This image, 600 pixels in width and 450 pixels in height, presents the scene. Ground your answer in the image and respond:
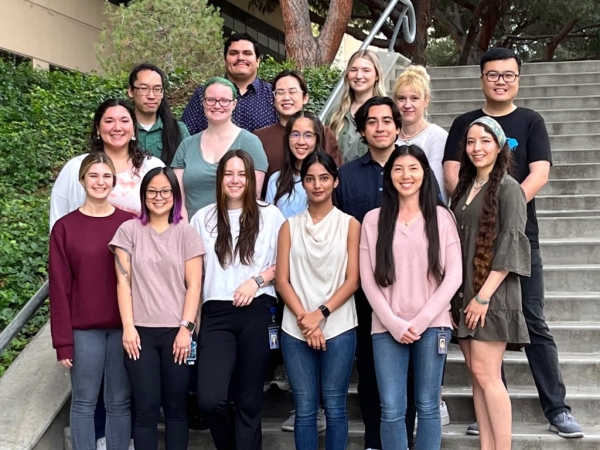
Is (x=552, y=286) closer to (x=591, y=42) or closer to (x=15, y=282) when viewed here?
(x=15, y=282)

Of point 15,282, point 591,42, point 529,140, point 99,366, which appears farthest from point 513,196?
point 591,42

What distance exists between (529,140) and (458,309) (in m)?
1.08

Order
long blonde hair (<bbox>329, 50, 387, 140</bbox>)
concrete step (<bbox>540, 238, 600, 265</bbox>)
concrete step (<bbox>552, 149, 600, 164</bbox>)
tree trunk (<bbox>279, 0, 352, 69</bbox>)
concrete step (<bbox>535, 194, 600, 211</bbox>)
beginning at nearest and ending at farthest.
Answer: long blonde hair (<bbox>329, 50, 387, 140</bbox>) → concrete step (<bbox>540, 238, 600, 265</bbox>) → concrete step (<bbox>535, 194, 600, 211</bbox>) → concrete step (<bbox>552, 149, 600, 164</bbox>) → tree trunk (<bbox>279, 0, 352, 69</bbox>)

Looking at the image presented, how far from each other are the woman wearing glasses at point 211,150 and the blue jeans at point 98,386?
89 cm

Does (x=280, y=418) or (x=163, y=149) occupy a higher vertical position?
(x=163, y=149)

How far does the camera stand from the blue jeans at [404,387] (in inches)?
161

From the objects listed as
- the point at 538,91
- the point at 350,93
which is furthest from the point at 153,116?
the point at 538,91

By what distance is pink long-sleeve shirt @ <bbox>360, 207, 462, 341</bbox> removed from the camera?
4.11m

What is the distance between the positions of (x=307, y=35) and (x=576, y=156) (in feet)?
15.5

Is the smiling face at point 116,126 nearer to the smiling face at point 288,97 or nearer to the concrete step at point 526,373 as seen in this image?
the smiling face at point 288,97

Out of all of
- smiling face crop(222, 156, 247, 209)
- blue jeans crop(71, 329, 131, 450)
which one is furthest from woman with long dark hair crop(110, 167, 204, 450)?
smiling face crop(222, 156, 247, 209)

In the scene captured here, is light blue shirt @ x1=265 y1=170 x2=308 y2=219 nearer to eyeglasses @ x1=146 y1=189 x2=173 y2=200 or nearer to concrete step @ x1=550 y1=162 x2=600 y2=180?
eyeglasses @ x1=146 y1=189 x2=173 y2=200

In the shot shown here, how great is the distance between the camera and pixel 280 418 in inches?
201

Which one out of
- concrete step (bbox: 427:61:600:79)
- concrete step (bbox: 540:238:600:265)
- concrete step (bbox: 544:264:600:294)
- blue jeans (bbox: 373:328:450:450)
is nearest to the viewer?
blue jeans (bbox: 373:328:450:450)
